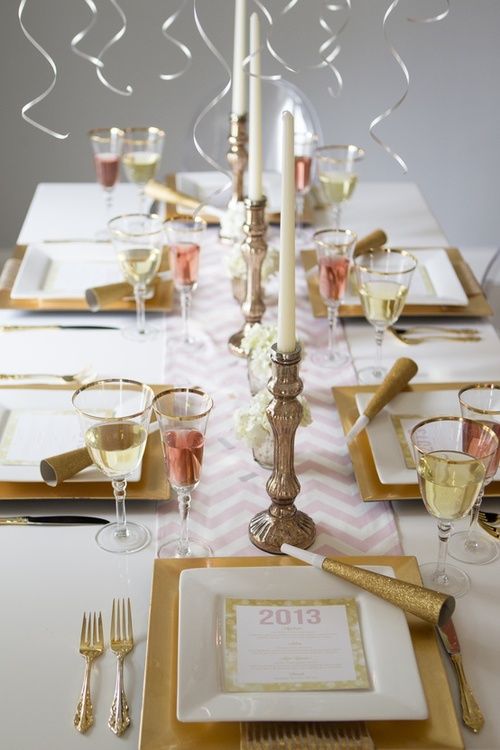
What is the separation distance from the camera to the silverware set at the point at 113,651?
0.98m

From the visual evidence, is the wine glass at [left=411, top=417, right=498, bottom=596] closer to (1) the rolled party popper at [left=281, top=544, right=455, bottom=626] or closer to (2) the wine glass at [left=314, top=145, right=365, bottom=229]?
(1) the rolled party popper at [left=281, top=544, right=455, bottom=626]

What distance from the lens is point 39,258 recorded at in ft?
6.98

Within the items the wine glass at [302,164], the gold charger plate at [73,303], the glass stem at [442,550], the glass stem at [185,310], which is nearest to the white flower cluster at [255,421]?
the glass stem at [442,550]

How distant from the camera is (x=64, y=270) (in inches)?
82.7

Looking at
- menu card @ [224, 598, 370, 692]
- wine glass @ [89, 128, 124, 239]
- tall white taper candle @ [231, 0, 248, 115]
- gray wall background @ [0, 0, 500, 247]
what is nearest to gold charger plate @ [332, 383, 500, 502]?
menu card @ [224, 598, 370, 692]

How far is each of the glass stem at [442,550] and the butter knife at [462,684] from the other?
10 cm

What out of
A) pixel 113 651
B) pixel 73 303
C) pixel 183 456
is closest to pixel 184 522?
pixel 183 456

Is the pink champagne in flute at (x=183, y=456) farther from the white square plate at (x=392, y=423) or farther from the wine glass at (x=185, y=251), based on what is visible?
the wine glass at (x=185, y=251)

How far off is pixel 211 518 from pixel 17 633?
1.04 ft

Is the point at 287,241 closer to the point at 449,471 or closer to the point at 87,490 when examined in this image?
the point at 449,471

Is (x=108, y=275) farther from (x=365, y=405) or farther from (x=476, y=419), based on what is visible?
(x=476, y=419)

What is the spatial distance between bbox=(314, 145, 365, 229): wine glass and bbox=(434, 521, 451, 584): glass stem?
1150 millimetres

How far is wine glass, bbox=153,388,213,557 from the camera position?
1.18 meters

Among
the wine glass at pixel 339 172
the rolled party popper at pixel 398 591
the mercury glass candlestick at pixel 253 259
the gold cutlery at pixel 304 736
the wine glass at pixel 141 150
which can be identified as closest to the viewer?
the gold cutlery at pixel 304 736
